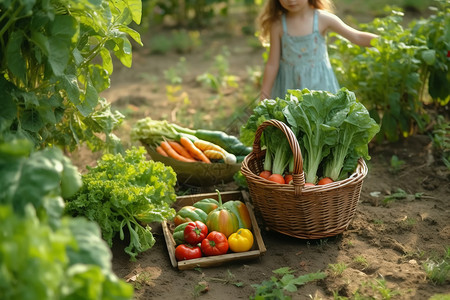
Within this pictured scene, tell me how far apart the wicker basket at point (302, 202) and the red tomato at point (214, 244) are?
1.25 feet

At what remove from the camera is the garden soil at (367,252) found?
3.03m

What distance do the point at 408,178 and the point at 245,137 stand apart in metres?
1.50

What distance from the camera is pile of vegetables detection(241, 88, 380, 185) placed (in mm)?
3439

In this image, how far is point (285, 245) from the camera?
3.56m

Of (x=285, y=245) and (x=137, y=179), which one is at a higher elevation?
(x=137, y=179)

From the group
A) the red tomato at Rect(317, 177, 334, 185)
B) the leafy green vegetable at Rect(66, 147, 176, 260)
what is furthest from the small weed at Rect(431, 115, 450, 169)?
the leafy green vegetable at Rect(66, 147, 176, 260)

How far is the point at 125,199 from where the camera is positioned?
3.26 m

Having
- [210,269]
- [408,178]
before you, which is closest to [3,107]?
[210,269]

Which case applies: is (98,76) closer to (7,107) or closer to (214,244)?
(7,107)

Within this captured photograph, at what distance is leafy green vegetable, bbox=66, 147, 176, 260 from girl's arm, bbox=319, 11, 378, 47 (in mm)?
2092

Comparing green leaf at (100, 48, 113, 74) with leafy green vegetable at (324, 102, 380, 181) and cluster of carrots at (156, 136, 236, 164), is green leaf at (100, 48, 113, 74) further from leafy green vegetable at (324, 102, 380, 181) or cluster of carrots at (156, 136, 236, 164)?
leafy green vegetable at (324, 102, 380, 181)

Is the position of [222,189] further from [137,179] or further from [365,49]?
[365,49]

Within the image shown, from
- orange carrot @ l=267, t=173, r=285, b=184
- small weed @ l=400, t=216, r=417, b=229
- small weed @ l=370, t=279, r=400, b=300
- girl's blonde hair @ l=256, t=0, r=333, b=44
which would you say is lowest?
small weed @ l=400, t=216, r=417, b=229

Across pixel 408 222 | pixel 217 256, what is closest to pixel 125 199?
pixel 217 256
